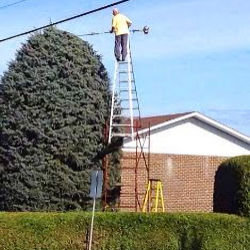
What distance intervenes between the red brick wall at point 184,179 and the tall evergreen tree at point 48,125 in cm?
697

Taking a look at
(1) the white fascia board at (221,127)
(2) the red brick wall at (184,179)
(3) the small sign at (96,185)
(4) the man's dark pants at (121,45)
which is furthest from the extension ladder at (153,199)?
(3) the small sign at (96,185)

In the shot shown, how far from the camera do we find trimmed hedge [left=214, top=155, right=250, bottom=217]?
2414cm

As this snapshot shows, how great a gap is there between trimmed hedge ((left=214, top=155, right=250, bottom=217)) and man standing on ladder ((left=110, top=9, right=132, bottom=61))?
6748 millimetres

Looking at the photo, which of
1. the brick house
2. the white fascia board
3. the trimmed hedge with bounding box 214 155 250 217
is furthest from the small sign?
the white fascia board

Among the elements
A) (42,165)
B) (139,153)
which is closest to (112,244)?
(42,165)

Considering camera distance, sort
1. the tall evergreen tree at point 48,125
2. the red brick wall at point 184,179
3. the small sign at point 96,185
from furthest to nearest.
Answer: the red brick wall at point 184,179, the tall evergreen tree at point 48,125, the small sign at point 96,185

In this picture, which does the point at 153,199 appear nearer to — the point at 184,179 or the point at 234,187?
the point at 184,179

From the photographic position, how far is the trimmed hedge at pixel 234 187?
2414 centimetres

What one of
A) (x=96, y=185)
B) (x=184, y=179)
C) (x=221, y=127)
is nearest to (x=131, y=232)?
(x=96, y=185)

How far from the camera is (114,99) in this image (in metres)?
31.1

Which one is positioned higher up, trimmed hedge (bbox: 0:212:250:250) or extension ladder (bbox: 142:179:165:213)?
extension ladder (bbox: 142:179:165:213)

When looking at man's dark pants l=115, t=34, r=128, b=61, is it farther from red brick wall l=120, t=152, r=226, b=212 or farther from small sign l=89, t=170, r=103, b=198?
red brick wall l=120, t=152, r=226, b=212

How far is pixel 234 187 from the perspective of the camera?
24.5m

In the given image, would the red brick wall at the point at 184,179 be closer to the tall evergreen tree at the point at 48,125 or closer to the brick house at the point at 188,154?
the brick house at the point at 188,154
